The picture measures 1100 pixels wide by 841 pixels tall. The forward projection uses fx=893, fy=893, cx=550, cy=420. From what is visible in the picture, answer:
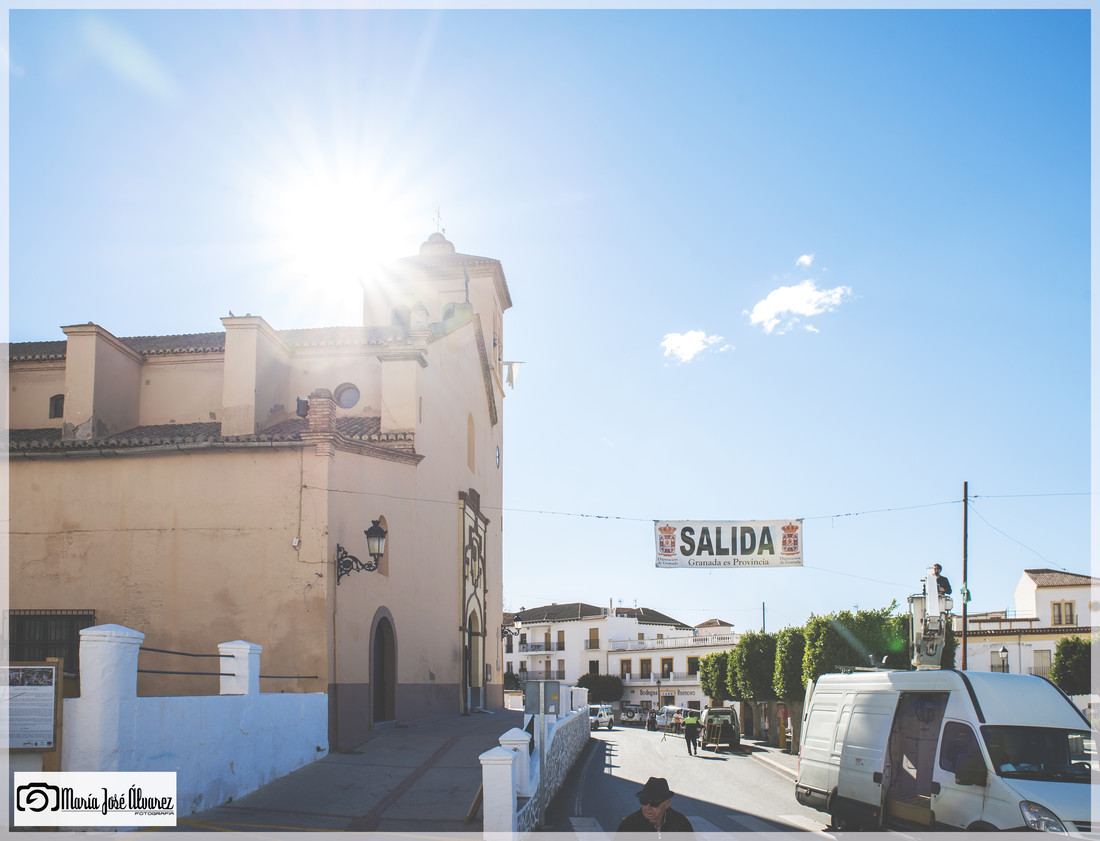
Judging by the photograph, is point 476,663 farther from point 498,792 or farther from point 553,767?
point 498,792

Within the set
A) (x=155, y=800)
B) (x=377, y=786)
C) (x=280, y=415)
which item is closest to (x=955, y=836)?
(x=377, y=786)

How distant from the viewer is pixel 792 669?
2902 centimetres

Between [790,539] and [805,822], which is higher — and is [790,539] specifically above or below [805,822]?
above

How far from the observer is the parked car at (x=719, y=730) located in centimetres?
3094

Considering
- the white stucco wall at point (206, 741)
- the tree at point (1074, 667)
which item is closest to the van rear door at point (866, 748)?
the white stucco wall at point (206, 741)

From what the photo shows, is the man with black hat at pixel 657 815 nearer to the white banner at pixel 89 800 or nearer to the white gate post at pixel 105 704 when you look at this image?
the white banner at pixel 89 800

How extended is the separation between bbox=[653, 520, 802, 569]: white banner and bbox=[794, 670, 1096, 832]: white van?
7547 mm

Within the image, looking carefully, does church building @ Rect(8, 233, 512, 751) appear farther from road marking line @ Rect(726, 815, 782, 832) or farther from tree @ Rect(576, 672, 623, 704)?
tree @ Rect(576, 672, 623, 704)

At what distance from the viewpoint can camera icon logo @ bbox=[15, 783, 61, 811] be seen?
8.59 m

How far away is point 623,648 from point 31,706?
6710cm

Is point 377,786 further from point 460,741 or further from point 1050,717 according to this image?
point 1050,717

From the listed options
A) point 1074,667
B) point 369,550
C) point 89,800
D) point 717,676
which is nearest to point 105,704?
point 89,800

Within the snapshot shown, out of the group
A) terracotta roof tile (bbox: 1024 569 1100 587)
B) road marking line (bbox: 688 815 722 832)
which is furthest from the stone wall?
terracotta roof tile (bbox: 1024 569 1100 587)

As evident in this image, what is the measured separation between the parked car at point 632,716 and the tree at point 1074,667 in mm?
36085
